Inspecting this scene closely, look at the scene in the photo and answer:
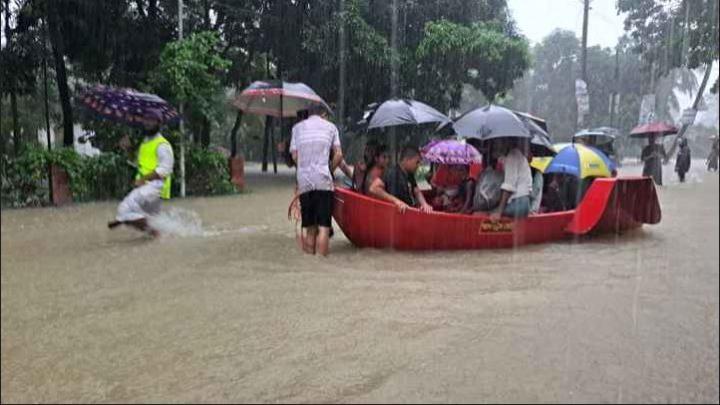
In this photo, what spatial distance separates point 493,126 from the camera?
3.75 meters

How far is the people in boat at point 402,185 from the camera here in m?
3.75

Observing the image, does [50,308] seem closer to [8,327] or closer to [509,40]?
[8,327]

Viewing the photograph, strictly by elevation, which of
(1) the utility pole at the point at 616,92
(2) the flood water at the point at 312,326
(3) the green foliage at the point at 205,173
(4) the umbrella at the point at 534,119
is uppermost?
(1) the utility pole at the point at 616,92

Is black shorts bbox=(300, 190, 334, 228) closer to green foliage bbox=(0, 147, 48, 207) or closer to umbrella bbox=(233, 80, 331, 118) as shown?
umbrella bbox=(233, 80, 331, 118)

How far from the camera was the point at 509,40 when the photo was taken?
10.6 feet

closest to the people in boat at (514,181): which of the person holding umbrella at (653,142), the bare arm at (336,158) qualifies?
the bare arm at (336,158)

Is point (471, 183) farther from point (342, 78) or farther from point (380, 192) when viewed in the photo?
point (342, 78)

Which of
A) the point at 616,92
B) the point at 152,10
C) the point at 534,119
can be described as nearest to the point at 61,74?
the point at 152,10

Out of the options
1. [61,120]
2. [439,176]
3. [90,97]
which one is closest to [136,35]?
[61,120]

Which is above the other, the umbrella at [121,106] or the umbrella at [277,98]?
the umbrella at [277,98]

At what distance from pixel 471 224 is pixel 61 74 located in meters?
2.33

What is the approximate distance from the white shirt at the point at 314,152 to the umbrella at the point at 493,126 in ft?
2.78

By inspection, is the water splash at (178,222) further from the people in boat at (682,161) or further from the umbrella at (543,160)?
the people in boat at (682,161)

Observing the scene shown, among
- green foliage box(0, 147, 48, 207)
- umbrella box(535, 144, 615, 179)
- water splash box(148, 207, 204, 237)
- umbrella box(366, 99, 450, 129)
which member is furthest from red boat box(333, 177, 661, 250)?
green foliage box(0, 147, 48, 207)
